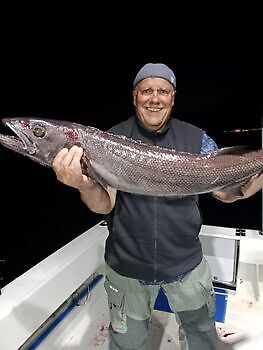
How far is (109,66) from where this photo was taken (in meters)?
8.94

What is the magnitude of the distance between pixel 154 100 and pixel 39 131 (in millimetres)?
598

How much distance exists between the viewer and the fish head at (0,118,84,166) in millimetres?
1212

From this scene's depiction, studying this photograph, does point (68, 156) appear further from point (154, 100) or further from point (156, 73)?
point (156, 73)

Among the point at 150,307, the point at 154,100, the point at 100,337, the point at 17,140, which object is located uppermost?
the point at 154,100

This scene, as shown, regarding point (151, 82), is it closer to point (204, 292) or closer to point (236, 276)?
point (204, 292)

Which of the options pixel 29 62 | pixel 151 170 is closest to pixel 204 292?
pixel 151 170

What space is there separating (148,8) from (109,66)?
260 centimetres

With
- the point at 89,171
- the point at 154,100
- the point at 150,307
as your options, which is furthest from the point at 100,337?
the point at 154,100

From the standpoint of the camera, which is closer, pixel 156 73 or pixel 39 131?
pixel 39 131

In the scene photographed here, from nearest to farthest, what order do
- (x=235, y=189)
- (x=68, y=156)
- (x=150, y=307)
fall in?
(x=68, y=156)
(x=235, y=189)
(x=150, y=307)

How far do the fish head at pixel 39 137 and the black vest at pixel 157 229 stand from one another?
1.62 ft

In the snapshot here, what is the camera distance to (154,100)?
4.83 feet

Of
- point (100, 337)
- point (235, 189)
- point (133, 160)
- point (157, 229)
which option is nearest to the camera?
point (133, 160)

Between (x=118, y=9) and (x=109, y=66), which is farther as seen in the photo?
(x=109, y=66)
